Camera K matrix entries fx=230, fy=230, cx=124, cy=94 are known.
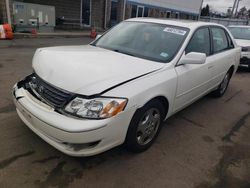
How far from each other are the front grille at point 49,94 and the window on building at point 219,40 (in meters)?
3.04

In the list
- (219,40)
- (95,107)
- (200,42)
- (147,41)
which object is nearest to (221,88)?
(219,40)

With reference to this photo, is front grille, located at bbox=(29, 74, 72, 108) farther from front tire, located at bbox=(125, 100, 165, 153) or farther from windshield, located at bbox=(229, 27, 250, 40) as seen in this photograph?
windshield, located at bbox=(229, 27, 250, 40)

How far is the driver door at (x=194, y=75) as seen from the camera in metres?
3.20

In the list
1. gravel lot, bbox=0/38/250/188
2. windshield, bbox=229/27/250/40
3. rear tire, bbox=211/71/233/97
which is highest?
windshield, bbox=229/27/250/40

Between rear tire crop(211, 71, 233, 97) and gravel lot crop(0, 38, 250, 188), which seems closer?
gravel lot crop(0, 38, 250, 188)

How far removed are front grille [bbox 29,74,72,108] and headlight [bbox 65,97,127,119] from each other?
0.10 metres

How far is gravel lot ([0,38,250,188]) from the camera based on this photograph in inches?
95.0

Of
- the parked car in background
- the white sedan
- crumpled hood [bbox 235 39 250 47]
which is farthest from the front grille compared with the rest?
crumpled hood [bbox 235 39 250 47]

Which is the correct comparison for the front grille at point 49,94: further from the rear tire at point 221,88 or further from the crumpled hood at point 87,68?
the rear tire at point 221,88

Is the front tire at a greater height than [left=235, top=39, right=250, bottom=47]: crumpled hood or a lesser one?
lesser

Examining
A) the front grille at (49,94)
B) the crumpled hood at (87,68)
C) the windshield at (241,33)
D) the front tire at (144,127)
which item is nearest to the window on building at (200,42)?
the crumpled hood at (87,68)

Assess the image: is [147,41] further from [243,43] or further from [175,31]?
[243,43]

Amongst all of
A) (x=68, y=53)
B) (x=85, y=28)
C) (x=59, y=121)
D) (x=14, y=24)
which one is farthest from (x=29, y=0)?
(x=59, y=121)

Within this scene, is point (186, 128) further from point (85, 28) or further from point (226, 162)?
point (85, 28)
